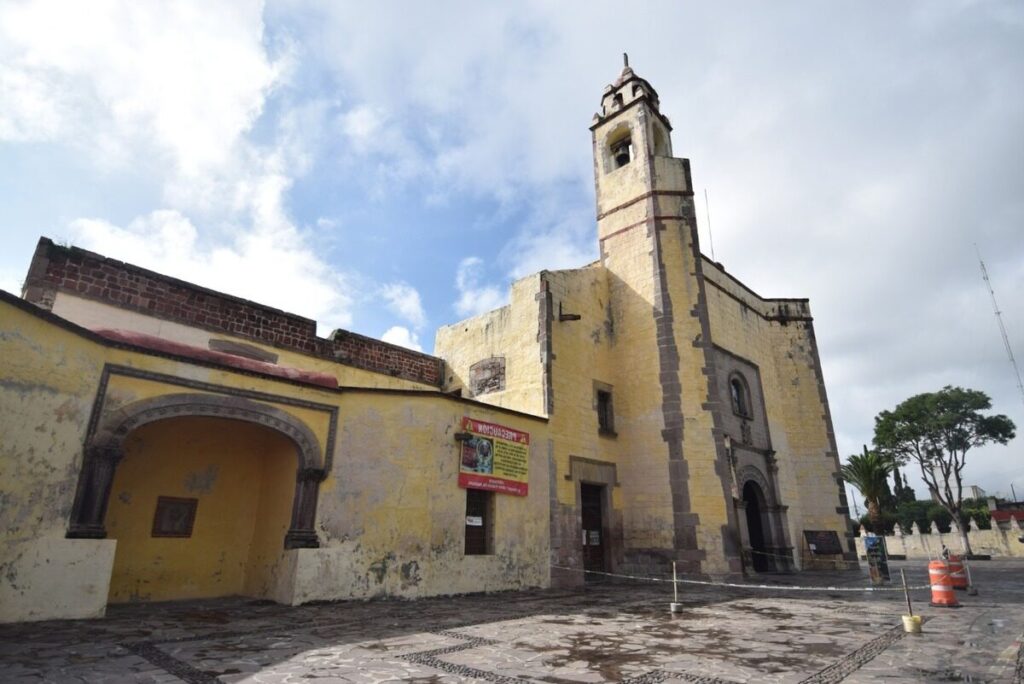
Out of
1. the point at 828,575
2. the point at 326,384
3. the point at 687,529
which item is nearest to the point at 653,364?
the point at 687,529

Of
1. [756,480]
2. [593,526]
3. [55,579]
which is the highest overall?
[756,480]

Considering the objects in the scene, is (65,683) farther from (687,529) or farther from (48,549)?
(687,529)

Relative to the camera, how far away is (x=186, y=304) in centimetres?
1209

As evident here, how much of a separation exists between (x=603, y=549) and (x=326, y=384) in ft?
30.1

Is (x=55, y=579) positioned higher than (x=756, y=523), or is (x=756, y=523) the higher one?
(x=756, y=523)

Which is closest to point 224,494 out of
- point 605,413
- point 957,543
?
point 605,413

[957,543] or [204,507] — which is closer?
[204,507]

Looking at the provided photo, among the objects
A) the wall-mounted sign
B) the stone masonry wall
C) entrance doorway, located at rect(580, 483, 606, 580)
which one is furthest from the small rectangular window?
the stone masonry wall

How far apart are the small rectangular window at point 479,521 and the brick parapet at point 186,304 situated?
5679 millimetres

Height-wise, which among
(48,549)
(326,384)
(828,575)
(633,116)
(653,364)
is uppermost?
(633,116)

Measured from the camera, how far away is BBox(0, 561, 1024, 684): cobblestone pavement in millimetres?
4691

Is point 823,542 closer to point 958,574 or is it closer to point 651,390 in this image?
point 958,574

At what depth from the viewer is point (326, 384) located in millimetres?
9953

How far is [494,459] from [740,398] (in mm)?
10029
